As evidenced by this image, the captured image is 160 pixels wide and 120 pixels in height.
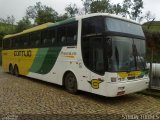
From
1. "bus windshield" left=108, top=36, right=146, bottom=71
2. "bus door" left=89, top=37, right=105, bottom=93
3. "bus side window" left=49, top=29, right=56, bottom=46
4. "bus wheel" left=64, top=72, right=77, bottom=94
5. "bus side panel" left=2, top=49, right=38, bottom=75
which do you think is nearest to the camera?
"bus windshield" left=108, top=36, right=146, bottom=71

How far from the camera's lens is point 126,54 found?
9.18 meters

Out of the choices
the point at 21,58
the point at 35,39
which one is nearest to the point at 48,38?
the point at 35,39

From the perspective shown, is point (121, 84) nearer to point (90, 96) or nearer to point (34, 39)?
point (90, 96)

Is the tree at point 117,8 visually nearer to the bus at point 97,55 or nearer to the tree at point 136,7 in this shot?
the tree at point 136,7

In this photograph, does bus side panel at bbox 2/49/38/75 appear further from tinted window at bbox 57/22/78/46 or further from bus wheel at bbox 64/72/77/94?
bus wheel at bbox 64/72/77/94

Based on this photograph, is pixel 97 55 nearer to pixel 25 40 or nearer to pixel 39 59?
pixel 39 59

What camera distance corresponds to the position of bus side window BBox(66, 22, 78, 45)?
10516 millimetres

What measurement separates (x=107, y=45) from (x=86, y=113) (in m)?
2.43

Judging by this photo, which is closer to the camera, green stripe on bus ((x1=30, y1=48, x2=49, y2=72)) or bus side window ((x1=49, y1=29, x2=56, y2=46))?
bus side window ((x1=49, y1=29, x2=56, y2=46))

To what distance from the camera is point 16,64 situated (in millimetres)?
17516

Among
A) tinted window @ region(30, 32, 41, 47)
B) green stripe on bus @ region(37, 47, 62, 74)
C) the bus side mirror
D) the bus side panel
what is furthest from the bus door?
the bus side panel

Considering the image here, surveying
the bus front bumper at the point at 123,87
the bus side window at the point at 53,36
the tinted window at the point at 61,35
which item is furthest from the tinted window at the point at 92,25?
the bus side window at the point at 53,36

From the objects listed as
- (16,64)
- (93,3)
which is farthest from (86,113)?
(93,3)

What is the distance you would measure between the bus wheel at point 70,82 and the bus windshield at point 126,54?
250 centimetres
